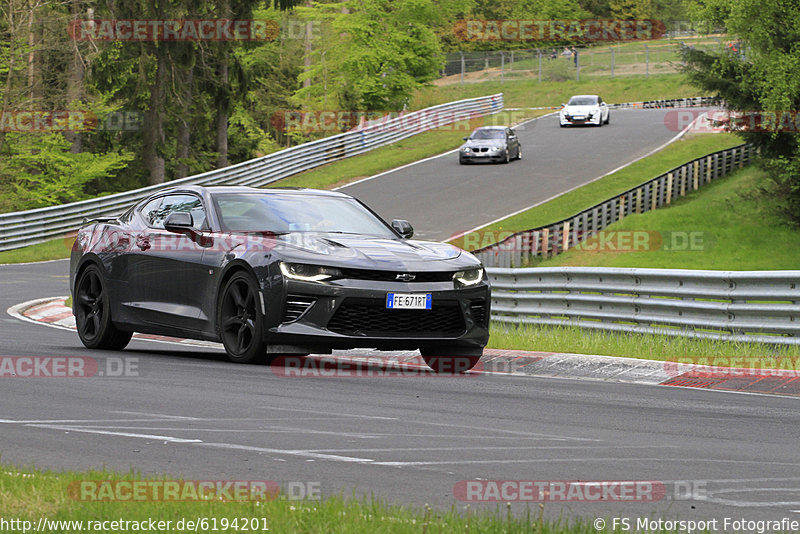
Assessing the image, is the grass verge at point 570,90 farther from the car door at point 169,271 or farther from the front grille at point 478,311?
the front grille at point 478,311

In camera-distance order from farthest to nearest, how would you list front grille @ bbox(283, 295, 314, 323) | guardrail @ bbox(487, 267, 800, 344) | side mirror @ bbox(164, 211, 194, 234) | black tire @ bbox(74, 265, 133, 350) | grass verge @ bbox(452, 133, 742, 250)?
grass verge @ bbox(452, 133, 742, 250), guardrail @ bbox(487, 267, 800, 344), black tire @ bbox(74, 265, 133, 350), side mirror @ bbox(164, 211, 194, 234), front grille @ bbox(283, 295, 314, 323)

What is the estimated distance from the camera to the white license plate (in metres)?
10.3

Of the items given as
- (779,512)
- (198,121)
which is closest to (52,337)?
(779,512)

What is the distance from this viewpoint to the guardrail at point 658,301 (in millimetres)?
12781

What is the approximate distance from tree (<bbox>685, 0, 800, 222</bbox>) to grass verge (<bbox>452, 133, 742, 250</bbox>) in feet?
17.5

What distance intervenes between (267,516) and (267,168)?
40083 millimetres

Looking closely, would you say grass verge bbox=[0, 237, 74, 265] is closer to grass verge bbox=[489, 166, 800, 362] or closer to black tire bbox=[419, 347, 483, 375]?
grass verge bbox=[489, 166, 800, 362]

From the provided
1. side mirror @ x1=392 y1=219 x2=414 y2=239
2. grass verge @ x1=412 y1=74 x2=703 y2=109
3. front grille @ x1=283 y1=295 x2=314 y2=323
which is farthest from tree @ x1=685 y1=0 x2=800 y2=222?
grass verge @ x1=412 y1=74 x2=703 y2=109

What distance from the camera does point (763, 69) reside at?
113 ft

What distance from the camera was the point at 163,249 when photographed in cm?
1196

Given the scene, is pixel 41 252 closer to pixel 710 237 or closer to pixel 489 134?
pixel 710 237

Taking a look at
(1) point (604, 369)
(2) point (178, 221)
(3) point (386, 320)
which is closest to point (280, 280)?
(3) point (386, 320)

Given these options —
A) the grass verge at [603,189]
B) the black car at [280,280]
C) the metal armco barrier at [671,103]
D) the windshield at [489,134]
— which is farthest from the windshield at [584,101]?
the black car at [280,280]

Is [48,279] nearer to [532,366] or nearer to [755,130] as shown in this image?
[532,366]
